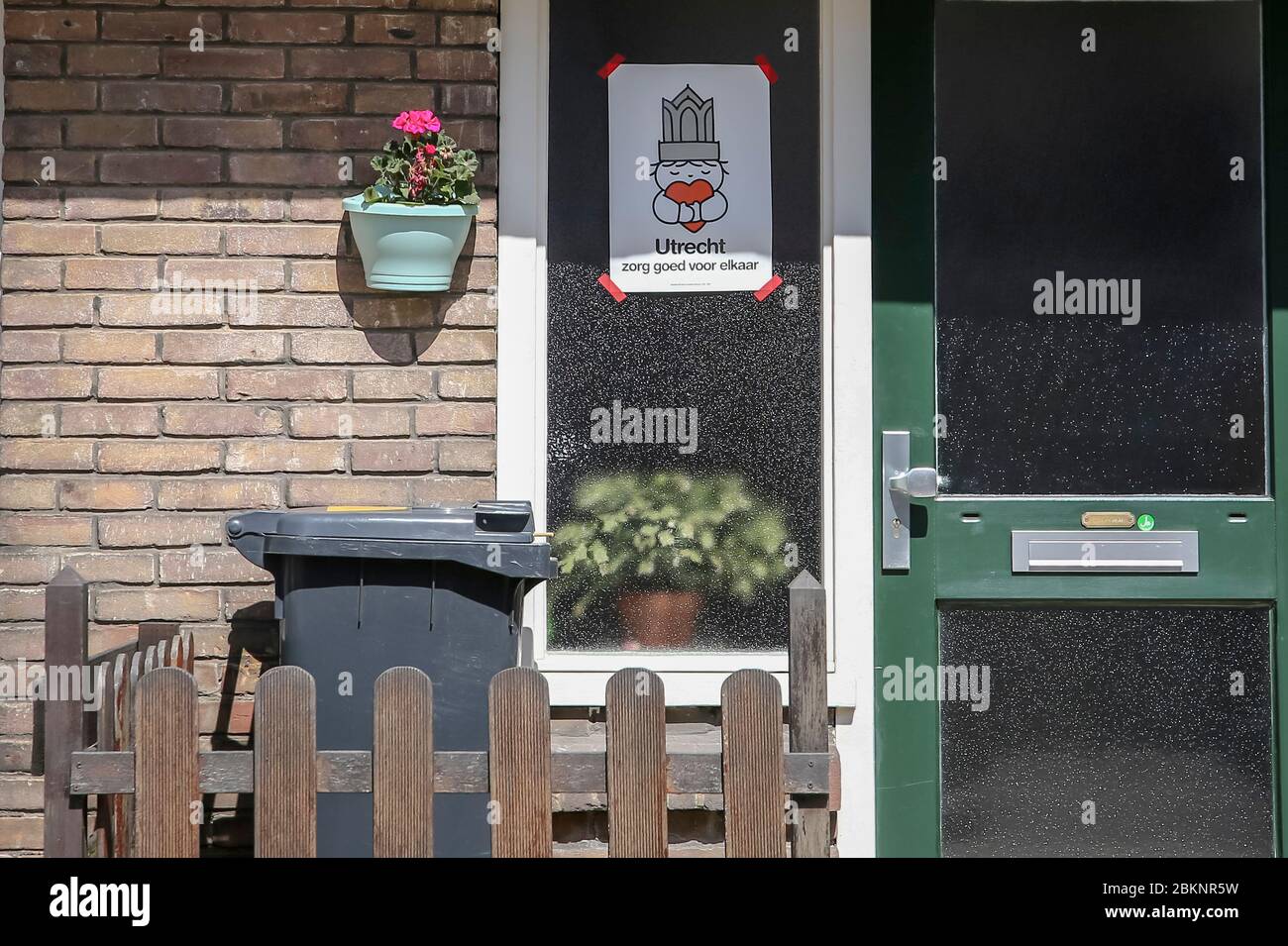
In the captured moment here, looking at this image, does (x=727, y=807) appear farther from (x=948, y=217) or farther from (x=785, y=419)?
(x=948, y=217)

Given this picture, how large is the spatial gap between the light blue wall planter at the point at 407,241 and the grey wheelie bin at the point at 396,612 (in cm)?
87

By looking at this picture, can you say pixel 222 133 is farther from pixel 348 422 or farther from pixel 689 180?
pixel 689 180

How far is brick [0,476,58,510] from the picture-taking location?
3455mm

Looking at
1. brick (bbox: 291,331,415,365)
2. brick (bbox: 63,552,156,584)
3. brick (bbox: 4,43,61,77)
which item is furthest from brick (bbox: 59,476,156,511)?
brick (bbox: 4,43,61,77)

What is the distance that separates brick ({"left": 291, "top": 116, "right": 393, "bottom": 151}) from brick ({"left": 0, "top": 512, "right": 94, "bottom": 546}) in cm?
123

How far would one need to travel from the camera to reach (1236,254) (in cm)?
366

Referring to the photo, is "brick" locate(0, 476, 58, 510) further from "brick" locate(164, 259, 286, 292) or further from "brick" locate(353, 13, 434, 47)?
"brick" locate(353, 13, 434, 47)

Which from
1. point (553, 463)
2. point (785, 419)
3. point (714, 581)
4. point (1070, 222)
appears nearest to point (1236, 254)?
point (1070, 222)

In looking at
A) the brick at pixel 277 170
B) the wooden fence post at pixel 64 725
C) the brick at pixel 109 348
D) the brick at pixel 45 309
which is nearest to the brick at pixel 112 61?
the brick at pixel 277 170

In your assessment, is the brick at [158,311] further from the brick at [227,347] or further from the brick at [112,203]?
the brick at [112,203]

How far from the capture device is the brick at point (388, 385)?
138 inches

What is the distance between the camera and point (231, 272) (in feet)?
11.5
